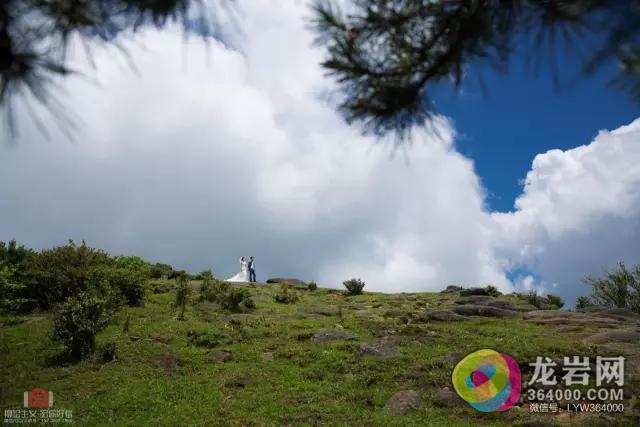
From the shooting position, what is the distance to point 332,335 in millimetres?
17281

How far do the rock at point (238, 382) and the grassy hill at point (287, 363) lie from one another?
0.09 feet

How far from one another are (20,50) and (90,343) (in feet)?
40.3

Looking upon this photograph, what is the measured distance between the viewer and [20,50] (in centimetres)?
423

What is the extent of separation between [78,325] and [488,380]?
11387 mm

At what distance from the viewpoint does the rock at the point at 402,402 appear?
11.4 meters

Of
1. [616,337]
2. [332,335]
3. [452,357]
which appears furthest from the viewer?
[332,335]

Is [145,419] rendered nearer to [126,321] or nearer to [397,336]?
[126,321]

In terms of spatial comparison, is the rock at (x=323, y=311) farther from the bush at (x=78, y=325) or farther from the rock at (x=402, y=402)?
the rock at (x=402, y=402)

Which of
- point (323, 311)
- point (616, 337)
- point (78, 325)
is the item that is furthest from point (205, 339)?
point (616, 337)

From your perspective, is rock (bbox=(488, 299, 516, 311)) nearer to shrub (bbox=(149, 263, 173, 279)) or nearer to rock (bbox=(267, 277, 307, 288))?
rock (bbox=(267, 277, 307, 288))

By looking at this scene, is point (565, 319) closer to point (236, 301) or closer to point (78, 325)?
point (236, 301)

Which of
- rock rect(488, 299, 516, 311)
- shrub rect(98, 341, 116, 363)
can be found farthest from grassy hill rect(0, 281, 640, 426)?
rock rect(488, 299, 516, 311)

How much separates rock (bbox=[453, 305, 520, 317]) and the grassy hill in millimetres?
88

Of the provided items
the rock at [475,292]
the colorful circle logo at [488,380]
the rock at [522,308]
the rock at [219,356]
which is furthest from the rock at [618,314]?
the rock at [219,356]
